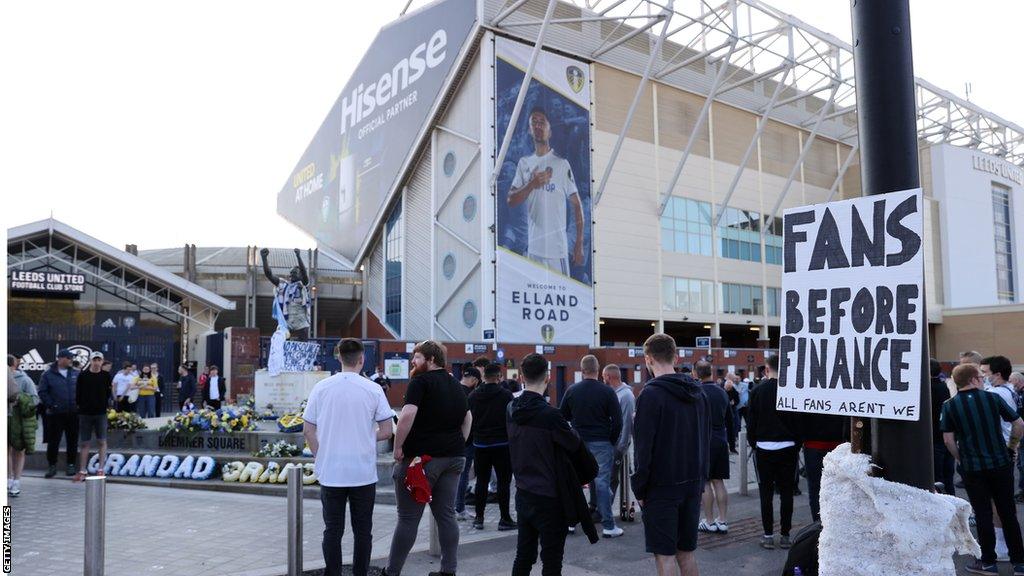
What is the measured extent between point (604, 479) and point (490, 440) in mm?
1441

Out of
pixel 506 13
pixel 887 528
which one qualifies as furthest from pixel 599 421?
pixel 506 13

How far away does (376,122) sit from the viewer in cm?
3794

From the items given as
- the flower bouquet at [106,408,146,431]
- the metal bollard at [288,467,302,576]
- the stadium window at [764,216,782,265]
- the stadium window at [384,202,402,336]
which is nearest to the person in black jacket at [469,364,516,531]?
the metal bollard at [288,467,302,576]

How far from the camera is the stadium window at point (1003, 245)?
167 ft

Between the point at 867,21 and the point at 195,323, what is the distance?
106 feet

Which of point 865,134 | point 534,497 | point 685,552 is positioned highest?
point 865,134

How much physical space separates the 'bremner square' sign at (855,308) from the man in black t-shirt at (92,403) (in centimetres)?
1063

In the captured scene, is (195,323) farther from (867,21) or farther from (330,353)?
(867,21)

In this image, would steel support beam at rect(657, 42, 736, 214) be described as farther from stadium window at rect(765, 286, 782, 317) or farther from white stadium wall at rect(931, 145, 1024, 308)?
white stadium wall at rect(931, 145, 1024, 308)

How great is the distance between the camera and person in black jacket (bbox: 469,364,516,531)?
8.72 meters

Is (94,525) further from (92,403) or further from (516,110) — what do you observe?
(516,110)

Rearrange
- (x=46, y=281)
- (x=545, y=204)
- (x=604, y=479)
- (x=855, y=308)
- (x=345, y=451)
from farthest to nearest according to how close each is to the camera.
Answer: (x=545, y=204) → (x=46, y=281) → (x=604, y=479) → (x=345, y=451) → (x=855, y=308)

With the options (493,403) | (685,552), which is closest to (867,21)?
(685,552)

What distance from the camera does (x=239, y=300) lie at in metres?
41.1
